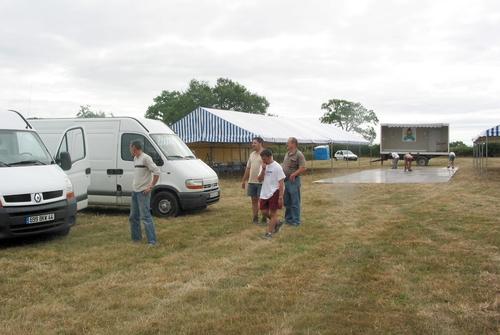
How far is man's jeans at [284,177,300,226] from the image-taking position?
9.20 meters

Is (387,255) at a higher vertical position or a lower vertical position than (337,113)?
lower

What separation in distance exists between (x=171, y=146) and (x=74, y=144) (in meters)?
2.02

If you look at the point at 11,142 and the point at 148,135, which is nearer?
the point at 11,142

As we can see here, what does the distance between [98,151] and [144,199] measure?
13.6 ft

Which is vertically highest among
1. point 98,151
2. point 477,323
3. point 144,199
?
point 98,151

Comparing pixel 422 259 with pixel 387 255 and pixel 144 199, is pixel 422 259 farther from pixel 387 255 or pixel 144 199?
pixel 144 199

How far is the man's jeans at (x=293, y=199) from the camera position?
362 inches

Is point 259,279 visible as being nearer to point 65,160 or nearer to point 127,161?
point 65,160

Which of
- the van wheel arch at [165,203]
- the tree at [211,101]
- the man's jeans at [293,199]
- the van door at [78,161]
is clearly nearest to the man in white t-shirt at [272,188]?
the man's jeans at [293,199]

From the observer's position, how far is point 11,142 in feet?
26.7

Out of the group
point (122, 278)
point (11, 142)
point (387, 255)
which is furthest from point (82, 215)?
point (387, 255)

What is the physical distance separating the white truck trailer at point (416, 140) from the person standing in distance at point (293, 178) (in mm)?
27053

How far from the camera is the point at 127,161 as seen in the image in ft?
35.8

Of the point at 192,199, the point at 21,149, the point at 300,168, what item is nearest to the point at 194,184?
the point at 192,199
